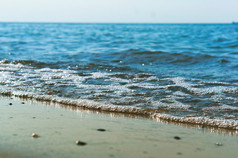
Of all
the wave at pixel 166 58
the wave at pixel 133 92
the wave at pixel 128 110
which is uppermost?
the wave at pixel 166 58

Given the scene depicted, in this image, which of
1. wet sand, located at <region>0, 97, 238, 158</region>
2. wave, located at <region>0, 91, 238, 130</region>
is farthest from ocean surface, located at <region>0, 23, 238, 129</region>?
wet sand, located at <region>0, 97, 238, 158</region>

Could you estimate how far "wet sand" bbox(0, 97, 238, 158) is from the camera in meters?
3.40

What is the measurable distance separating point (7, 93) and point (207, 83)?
4654mm

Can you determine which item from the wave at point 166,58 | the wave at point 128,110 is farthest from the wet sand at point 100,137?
the wave at point 166,58

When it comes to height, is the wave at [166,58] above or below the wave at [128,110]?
above

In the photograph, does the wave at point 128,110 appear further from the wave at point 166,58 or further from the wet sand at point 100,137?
the wave at point 166,58

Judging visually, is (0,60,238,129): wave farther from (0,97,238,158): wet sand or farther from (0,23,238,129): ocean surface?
(0,97,238,158): wet sand

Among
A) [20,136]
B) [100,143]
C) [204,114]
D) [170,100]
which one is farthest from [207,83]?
[20,136]

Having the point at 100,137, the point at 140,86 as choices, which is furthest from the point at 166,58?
the point at 100,137

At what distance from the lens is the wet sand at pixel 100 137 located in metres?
3.40

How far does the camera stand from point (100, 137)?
3871mm

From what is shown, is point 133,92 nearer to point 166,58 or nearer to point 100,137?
point 100,137

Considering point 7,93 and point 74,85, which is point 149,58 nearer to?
point 74,85

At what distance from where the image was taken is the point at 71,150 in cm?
341
